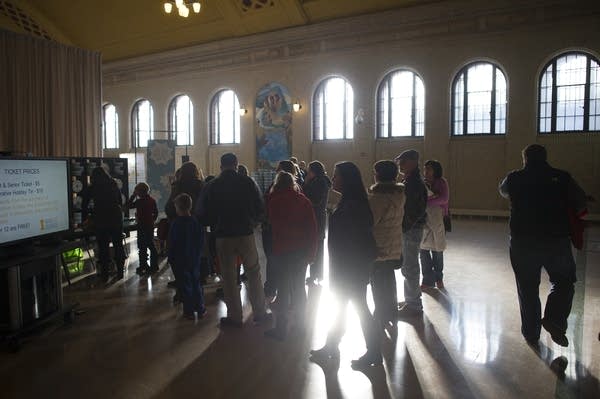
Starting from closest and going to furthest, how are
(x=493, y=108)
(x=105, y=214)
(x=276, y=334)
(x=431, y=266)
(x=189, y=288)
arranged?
(x=276, y=334) < (x=189, y=288) < (x=431, y=266) < (x=105, y=214) < (x=493, y=108)

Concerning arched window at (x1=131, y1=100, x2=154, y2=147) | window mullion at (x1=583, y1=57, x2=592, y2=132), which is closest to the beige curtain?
arched window at (x1=131, y1=100, x2=154, y2=147)

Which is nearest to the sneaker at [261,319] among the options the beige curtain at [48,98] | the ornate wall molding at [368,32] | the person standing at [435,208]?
the person standing at [435,208]

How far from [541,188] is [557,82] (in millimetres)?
11011

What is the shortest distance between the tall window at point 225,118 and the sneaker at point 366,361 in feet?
53.5

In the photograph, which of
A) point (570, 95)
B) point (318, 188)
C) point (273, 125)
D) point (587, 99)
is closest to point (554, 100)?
point (570, 95)

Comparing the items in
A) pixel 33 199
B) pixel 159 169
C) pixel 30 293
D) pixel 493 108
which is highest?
pixel 493 108

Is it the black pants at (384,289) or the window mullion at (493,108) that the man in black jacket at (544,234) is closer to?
the black pants at (384,289)

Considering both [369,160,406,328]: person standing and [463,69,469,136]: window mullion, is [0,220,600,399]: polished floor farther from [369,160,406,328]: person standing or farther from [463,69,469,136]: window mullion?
[463,69,469,136]: window mullion

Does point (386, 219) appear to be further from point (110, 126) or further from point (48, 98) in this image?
point (110, 126)

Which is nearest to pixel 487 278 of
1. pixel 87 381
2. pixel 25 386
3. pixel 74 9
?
pixel 87 381

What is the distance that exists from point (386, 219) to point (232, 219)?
1574 millimetres

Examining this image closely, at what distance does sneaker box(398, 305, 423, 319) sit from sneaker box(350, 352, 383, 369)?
138cm

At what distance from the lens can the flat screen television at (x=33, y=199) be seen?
4.32 metres

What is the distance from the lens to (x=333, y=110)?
55.3 ft
